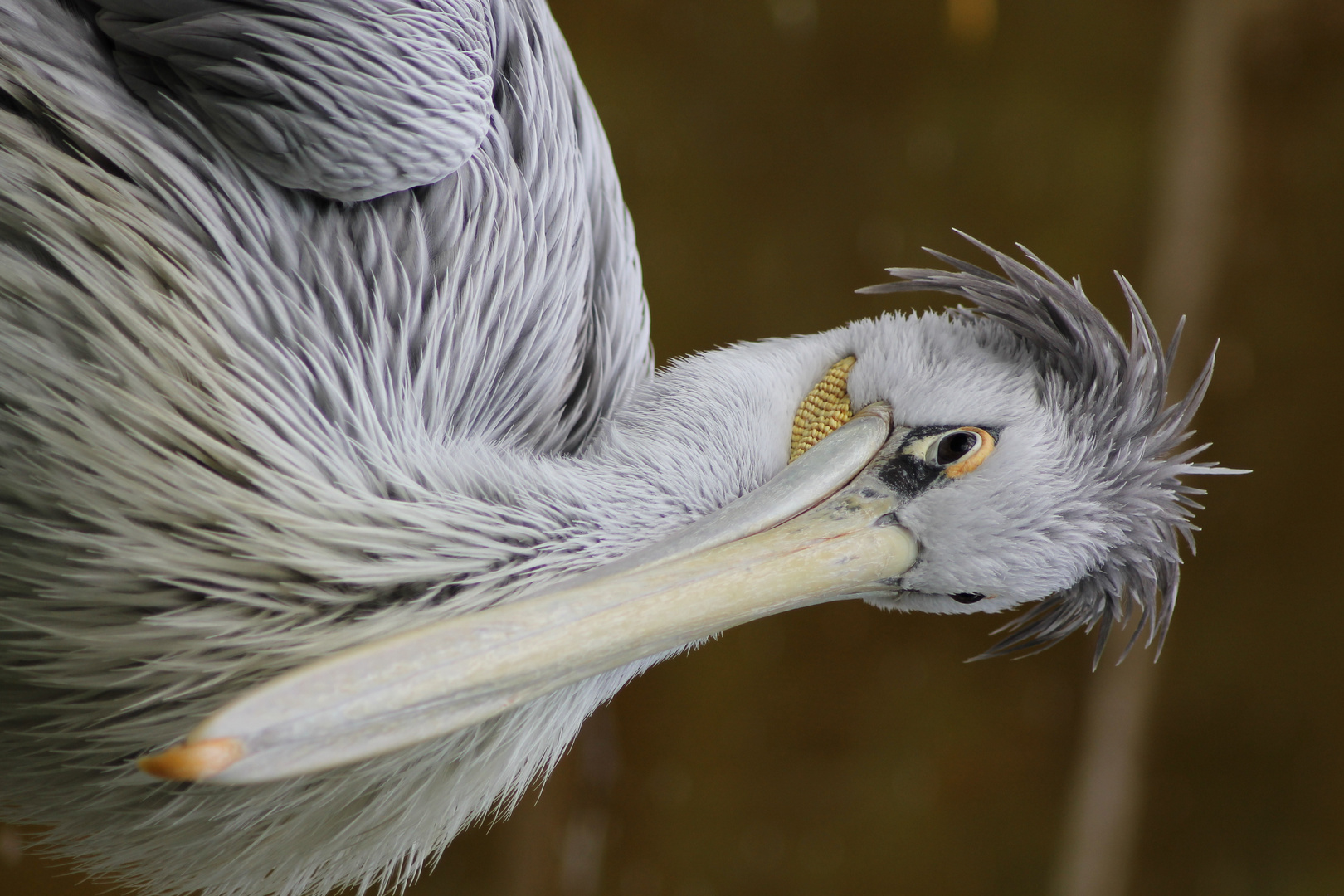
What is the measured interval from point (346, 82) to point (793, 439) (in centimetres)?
32

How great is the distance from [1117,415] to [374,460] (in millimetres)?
404

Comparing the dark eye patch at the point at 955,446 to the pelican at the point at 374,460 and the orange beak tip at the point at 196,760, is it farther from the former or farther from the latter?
the orange beak tip at the point at 196,760

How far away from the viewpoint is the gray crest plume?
0.50m

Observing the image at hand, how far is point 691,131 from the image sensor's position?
3.71ft

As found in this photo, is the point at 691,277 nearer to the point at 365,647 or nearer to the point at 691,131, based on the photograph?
the point at 691,131

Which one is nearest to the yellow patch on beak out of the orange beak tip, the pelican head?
Answer: the pelican head

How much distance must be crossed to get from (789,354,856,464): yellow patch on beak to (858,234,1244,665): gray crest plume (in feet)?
0.29

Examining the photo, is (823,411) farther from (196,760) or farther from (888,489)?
(196,760)

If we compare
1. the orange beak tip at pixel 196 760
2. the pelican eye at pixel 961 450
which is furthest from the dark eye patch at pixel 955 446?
the orange beak tip at pixel 196 760

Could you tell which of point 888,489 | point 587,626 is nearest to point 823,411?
point 888,489

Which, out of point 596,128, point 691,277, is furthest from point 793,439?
point 691,277

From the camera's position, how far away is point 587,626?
375 millimetres

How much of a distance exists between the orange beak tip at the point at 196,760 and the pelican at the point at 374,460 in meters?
0.05

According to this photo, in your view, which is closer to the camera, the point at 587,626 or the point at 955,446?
the point at 587,626
